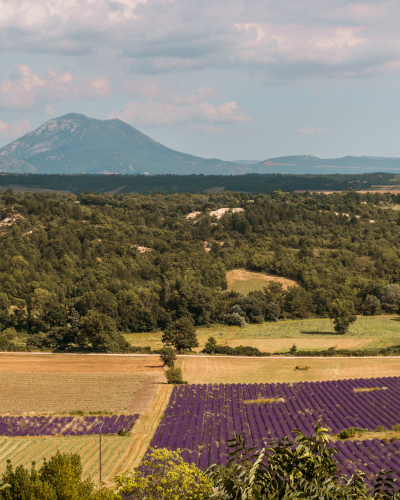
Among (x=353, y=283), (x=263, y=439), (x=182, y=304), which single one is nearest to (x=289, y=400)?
→ (x=263, y=439)

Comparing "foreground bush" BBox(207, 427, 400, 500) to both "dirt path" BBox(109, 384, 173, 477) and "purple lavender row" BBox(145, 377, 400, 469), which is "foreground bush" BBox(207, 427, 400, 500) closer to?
"purple lavender row" BBox(145, 377, 400, 469)

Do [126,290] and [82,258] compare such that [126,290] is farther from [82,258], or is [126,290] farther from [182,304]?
[82,258]

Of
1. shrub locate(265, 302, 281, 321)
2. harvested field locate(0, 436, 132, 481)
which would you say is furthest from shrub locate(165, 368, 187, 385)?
shrub locate(265, 302, 281, 321)

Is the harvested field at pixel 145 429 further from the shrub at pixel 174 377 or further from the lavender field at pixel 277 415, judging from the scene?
the shrub at pixel 174 377

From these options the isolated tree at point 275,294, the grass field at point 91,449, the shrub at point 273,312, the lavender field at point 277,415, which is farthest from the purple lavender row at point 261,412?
the isolated tree at point 275,294

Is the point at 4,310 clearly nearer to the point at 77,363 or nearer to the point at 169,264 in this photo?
→ the point at 77,363

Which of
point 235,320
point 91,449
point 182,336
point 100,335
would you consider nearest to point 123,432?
point 91,449
